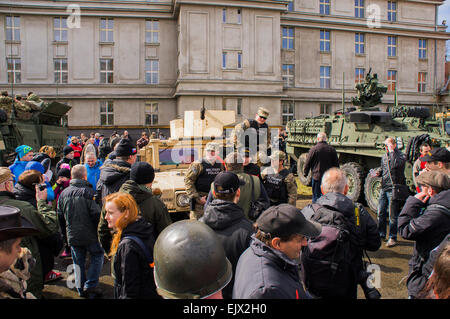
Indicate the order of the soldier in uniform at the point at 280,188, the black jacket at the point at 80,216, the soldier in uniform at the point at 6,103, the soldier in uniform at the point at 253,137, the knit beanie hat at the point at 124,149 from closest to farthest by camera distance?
1. the black jacket at the point at 80,216
2. the knit beanie hat at the point at 124,149
3. the soldier in uniform at the point at 280,188
4. the soldier in uniform at the point at 253,137
5. the soldier in uniform at the point at 6,103

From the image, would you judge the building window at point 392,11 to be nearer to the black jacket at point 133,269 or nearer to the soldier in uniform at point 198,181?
the soldier in uniform at point 198,181

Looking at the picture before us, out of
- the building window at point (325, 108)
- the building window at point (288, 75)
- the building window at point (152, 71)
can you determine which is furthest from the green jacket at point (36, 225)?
the building window at point (325, 108)

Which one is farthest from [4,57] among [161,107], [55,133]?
[55,133]

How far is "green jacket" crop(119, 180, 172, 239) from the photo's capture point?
10.4ft

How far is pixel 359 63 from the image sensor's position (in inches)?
1095

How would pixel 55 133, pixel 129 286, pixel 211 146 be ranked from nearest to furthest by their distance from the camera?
1. pixel 129 286
2. pixel 211 146
3. pixel 55 133

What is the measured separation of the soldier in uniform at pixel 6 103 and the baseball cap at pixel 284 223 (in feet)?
37.9

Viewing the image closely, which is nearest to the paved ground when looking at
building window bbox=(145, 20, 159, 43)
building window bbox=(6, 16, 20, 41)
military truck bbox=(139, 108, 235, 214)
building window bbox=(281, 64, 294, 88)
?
military truck bbox=(139, 108, 235, 214)

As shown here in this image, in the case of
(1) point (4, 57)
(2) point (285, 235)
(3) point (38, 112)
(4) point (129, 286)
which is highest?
(1) point (4, 57)

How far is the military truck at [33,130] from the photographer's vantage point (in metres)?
10.3

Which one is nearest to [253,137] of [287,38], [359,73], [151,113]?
[151,113]

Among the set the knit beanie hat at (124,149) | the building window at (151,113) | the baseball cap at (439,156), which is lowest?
the baseball cap at (439,156)
